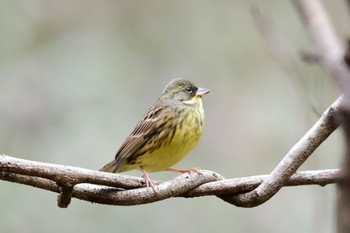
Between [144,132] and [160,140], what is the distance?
3.5 inches

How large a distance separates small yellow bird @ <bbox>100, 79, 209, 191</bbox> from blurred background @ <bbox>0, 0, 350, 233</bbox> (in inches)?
22.0

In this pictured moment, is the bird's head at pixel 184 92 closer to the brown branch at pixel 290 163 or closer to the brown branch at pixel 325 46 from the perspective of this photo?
the brown branch at pixel 290 163

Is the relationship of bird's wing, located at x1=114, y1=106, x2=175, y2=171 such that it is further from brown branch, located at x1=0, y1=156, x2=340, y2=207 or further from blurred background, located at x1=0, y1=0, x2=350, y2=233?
brown branch, located at x1=0, y1=156, x2=340, y2=207

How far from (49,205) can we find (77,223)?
238 mm

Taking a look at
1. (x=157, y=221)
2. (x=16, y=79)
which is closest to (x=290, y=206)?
(x=157, y=221)

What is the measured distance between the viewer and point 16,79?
5.00 meters

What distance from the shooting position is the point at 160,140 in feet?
Result: 11.7

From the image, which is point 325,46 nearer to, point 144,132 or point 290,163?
point 290,163

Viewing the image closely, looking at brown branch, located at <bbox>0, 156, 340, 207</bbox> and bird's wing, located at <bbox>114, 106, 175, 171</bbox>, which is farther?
bird's wing, located at <bbox>114, 106, 175, 171</bbox>

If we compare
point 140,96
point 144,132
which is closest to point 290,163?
point 144,132

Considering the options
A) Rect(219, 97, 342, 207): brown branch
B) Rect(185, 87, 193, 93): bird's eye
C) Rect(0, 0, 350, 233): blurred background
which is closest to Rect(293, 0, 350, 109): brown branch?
Rect(219, 97, 342, 207): brown branch

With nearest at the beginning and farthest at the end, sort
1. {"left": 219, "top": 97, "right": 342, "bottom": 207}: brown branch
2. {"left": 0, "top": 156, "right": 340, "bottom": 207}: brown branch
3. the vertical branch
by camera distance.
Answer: the vertical branch < {"left": 219, "top": 97, "right": 342, "bottom": 207}: brown branch < {"left": 0, "top": 156, "right": 340, "bottom": 207}: brown branch

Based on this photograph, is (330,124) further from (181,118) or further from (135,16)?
(135,16)

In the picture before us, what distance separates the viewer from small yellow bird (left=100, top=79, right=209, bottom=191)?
137 inches
